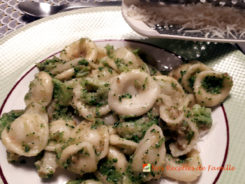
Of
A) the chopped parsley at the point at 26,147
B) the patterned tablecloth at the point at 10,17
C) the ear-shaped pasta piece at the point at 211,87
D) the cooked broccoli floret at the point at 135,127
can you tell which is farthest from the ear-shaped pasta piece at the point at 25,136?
the patterned tablecloth at the point at 10,17

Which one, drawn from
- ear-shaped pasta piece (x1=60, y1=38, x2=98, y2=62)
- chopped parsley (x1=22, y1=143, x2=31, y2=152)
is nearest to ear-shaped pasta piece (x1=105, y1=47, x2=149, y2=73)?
ear-shaped pasta piece (x1=60, y1=38, x2=98, y2=62)

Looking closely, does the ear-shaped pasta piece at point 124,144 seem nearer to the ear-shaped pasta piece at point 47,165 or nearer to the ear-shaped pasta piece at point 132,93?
the ear-shaped pasta piece at point 132,93

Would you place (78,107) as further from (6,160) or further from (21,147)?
(6,160)

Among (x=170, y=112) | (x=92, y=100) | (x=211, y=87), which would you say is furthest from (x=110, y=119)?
(x=211, y=87)

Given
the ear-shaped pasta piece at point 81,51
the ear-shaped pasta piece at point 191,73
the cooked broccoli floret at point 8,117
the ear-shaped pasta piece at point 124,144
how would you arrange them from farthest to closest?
the ear-shaped pasta piece at point 81,51, the ear-shaped pasta piece at point 191,73, the cooked broccoli floret at point 8,117, the ear-shaped pasta piece at point 124,144

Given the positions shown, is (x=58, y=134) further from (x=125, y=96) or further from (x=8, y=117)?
(x=125, y=96)

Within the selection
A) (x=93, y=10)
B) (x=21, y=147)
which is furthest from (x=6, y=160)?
(x=93, y=10)
